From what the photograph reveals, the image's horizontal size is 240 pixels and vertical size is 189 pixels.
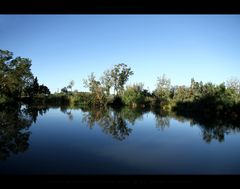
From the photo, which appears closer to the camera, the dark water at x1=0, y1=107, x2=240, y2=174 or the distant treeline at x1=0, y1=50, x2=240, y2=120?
the dark water at x1=0, y1=107, x2=240, y2=174

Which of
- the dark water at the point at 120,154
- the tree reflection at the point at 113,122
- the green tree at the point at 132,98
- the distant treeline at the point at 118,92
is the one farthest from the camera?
the green tree at the point at 132,98

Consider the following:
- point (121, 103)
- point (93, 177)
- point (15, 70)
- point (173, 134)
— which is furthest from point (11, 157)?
point (15, 70)

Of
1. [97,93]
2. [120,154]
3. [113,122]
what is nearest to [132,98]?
[97,93]

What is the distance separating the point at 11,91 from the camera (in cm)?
2458

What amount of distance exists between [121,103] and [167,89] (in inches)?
231

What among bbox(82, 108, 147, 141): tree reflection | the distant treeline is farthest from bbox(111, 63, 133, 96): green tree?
bbox(82, 108, 147, 141): tree reflection

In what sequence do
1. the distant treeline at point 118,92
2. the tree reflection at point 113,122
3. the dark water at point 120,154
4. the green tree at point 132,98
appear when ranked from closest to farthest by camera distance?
the dark water at point 120,154 → the tree reflection at point 113,122 → the distant treeline at point 118,92 → the green tree at point 132,98

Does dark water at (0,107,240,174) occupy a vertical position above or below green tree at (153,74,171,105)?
below

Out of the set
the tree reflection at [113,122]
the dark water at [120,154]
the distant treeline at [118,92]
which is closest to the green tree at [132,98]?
the distant treeline at [118,92]

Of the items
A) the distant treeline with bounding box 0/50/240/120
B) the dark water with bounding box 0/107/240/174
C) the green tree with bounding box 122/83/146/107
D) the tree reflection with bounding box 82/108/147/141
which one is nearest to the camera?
the dark water with bounding box 0/107/240/174

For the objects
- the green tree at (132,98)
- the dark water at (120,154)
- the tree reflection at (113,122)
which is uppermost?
the green tree at (132,98)

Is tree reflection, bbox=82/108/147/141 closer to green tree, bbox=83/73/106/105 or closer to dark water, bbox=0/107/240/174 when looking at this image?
dark water, bbox=0/107/240/174

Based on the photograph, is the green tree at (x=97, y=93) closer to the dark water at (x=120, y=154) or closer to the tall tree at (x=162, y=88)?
the tall tree at (x=162, y=88)

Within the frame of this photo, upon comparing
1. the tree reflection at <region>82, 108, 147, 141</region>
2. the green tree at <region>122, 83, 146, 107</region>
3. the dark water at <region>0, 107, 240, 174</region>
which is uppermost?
the green tree at <region>122, 83, 146, 107</region>
